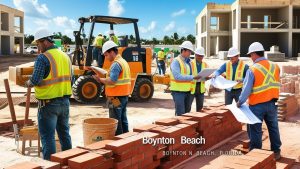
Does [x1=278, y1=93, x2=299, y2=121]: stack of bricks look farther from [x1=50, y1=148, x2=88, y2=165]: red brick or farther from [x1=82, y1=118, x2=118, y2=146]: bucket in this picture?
[x1=50, y1=148, x2=88, y2=165]: red brick

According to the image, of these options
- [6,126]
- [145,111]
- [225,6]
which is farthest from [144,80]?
[225,6]

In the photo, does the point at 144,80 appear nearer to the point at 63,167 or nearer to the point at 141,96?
the point at 141,96

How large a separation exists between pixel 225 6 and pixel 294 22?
22.0 ft

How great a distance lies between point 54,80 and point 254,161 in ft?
8.29

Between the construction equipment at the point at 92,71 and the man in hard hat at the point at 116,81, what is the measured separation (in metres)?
4.86

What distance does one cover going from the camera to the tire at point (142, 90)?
37.4ft

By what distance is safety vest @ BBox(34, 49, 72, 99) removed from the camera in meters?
4.26

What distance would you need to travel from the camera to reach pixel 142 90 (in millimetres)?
11742

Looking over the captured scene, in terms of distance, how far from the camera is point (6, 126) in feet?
23.5

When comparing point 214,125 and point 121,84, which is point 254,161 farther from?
point 121,84

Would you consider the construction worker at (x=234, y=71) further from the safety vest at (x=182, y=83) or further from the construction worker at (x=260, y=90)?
the construction worker at (x=260, y=90)

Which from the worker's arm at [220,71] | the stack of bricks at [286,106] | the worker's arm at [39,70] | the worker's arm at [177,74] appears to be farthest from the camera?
the stack of bricks at [286,106]

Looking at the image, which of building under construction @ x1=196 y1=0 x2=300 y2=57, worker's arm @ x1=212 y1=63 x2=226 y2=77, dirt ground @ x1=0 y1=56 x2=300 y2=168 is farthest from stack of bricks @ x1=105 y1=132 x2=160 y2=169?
building under construction @ x1=196 y1=0 x2=300 y2=57

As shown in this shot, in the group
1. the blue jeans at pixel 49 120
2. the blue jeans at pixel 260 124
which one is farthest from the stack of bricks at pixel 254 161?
the blue jeans at pixel 49 120
